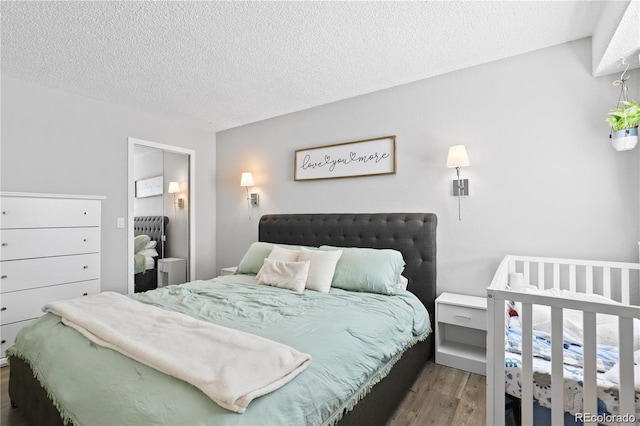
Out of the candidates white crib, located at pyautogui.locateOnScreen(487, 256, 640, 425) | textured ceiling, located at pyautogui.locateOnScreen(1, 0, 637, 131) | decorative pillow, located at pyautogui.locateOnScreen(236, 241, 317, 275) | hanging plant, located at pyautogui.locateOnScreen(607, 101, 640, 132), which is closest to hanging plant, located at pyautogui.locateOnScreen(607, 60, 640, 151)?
hanging plant, located at pyautogui.locateOnScreen(607, 101, 640, 132)

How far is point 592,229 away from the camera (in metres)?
2.19

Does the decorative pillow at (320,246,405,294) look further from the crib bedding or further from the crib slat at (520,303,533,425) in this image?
the crib slat at (520,303,533,425)

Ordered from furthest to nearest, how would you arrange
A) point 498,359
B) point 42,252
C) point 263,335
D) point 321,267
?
point 42,252, point 321,267, point 263,335, point 498,359

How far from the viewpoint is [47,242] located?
2.76 metres

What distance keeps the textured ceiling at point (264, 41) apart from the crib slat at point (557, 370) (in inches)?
71.5

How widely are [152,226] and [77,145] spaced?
1.18 metres

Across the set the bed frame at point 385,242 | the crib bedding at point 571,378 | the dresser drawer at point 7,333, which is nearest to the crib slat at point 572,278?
the crib bedding at point 571,378

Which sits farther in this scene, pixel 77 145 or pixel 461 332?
pixel 77 145

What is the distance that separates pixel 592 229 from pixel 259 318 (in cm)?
236

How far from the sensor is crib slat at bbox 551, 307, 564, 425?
3.97ft

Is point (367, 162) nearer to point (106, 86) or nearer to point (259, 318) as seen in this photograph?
point (259, 318)

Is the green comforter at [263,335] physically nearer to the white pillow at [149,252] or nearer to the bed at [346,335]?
the bed at [346,335]

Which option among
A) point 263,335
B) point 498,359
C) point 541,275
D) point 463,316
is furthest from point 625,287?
point 263,335

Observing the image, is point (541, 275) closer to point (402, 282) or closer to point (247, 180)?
point (402, 282)
